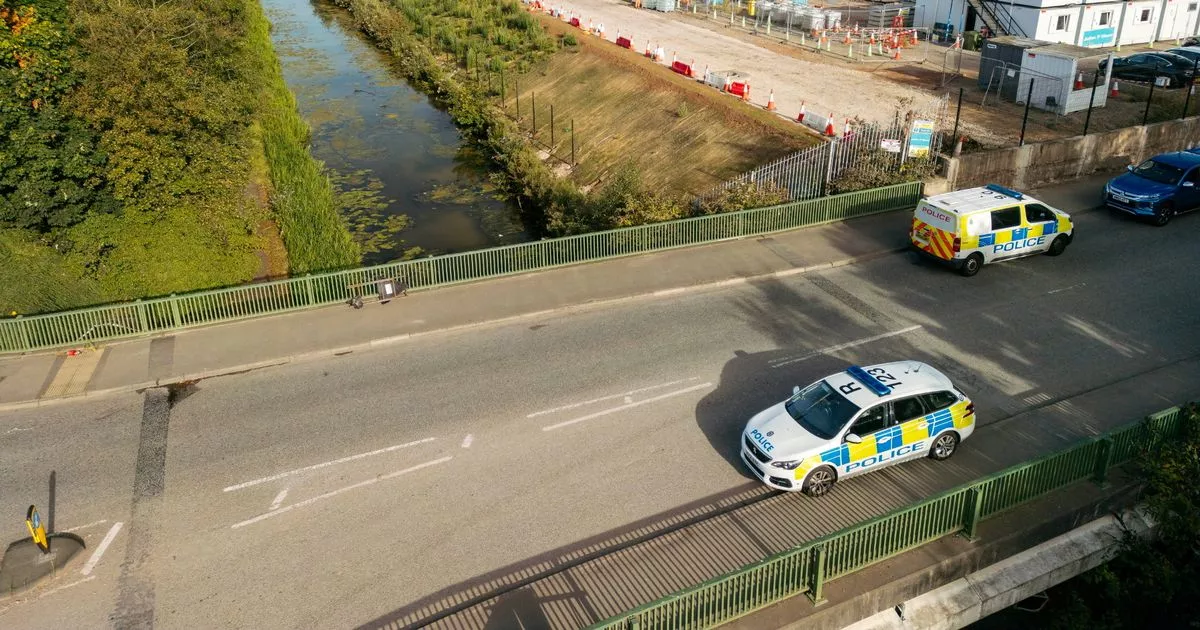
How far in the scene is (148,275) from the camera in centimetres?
2373

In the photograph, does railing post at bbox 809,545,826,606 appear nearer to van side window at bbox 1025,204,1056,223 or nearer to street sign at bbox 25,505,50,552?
street sign at bbox 25,505,50,552

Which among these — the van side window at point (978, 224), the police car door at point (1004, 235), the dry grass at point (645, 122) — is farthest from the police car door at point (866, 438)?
the dry grass at point (645, 122)

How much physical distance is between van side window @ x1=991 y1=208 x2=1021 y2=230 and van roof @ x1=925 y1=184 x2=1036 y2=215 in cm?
Result: 15

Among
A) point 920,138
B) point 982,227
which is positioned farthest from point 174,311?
point 920,138

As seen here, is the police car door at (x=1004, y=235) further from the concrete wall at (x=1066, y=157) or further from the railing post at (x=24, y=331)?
the railing post at (x=24, y=331)

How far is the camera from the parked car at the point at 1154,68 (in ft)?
118

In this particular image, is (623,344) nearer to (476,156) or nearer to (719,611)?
(719,611)

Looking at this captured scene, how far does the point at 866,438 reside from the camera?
1267 centimetres

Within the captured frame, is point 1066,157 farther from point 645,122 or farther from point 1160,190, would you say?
point 645,122

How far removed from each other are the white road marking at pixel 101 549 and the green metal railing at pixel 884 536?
7.45 meters

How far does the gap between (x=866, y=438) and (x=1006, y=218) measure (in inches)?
423

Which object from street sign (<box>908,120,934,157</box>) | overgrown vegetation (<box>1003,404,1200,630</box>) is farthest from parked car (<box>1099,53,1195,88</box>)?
overgrown vegetation (<box>1003,404,1200,630</box>)

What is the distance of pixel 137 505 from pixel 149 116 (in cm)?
1448

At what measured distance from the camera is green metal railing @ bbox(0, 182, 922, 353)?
17422 mm
